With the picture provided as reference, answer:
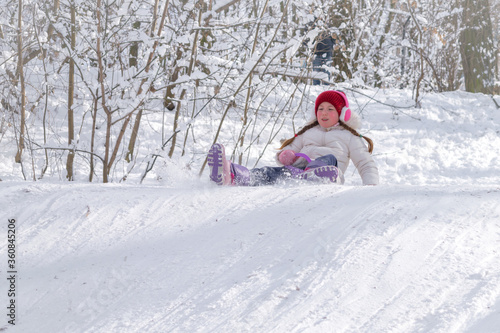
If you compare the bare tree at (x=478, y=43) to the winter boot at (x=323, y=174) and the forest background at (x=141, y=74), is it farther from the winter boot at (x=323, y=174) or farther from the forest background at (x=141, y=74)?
the winter boot at (x=323, y=174)

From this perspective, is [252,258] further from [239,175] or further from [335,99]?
[335,99]

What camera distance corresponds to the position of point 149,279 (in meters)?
1.69

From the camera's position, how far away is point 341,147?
3609 mm

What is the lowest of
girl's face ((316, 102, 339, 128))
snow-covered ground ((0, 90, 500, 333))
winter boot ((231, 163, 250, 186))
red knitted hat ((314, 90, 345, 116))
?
snow-covered ground ((0, 90, 500, 333))

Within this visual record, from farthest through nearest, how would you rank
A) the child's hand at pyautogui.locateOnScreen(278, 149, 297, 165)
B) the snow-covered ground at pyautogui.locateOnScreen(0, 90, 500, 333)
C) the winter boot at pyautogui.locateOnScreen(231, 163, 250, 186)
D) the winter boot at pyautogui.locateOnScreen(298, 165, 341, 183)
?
the child's hand at pyautogui.locateOnScreen(278, 149, 297, 165), the winter boot at pyautogui.locateOnScreen(298, 165, 341, 183), the winter boot at pyautogui.locateOnScreen(231, 163, 250, 186), the snow-covered ground at pyautogui.locateOnScreen(0, 90, 500, 333)

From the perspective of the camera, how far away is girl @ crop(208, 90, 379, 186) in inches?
122

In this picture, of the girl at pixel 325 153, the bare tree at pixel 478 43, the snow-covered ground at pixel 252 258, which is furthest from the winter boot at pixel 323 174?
the bare tree at pixel 478 43

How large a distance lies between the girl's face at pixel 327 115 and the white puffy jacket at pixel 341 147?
1.7 inches

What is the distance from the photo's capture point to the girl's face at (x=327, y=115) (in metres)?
3.70

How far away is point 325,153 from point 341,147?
0.15m

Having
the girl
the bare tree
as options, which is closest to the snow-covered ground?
the girl

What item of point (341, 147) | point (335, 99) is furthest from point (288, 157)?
point (335, 99)

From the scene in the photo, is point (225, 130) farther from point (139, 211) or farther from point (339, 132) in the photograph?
point (139, 211)

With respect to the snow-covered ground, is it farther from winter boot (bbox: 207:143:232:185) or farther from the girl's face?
the girl's face
